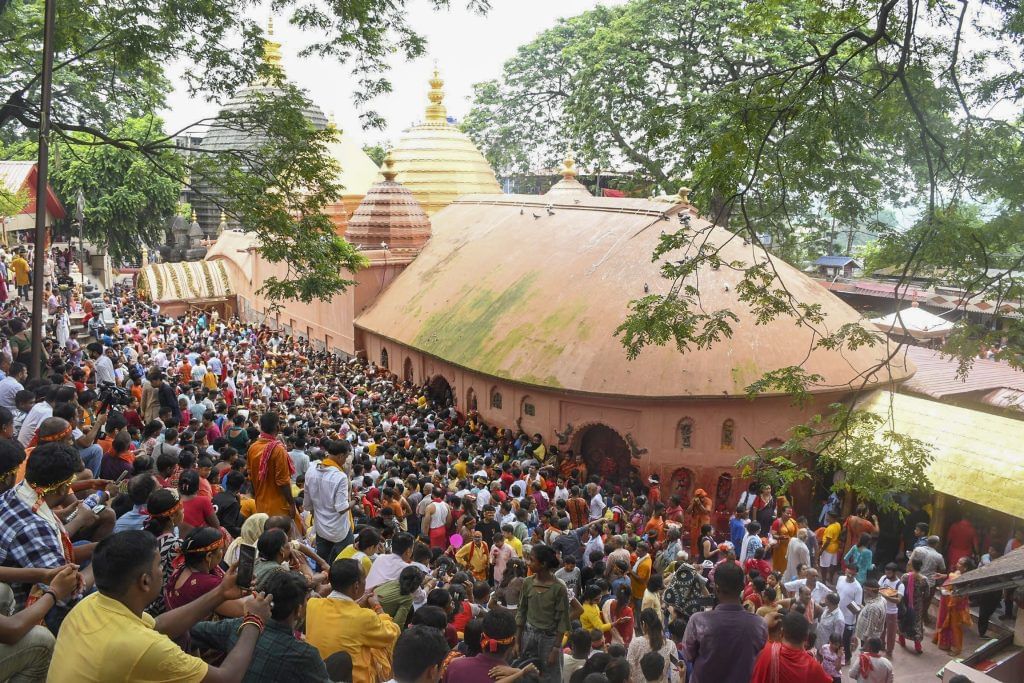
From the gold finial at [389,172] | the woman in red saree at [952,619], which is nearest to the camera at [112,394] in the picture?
the woman in red saree at [952,619]

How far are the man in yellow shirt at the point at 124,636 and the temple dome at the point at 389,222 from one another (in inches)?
892

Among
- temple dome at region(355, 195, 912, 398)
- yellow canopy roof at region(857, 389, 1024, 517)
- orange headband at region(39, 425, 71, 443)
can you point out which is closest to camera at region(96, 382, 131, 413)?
orange headband at region(39, 425, 71, 443)

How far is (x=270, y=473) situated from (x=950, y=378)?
51.4 feet

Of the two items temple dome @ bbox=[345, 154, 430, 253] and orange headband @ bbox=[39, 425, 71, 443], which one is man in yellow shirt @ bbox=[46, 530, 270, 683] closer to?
orange headband @ bbox=[39, 425, 71, 443]

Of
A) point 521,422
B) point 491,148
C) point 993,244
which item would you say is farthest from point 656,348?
point 491,148

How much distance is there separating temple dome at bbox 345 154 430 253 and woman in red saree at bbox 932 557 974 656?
59.3ft

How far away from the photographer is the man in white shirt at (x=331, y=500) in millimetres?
7531

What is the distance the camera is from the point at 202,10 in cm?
1170

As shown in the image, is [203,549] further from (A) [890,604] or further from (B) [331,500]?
(A) [890,604]

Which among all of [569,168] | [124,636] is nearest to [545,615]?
[124,636]

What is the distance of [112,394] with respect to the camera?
11.7 m

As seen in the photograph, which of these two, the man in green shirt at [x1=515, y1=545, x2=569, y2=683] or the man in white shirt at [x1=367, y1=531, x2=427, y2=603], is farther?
the man in green shirt at [x1=515, y1=545, x2=569, y2=683]

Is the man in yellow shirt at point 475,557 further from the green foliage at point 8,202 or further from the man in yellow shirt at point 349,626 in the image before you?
the green foliage at point 8,202

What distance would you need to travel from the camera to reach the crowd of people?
157 inches
